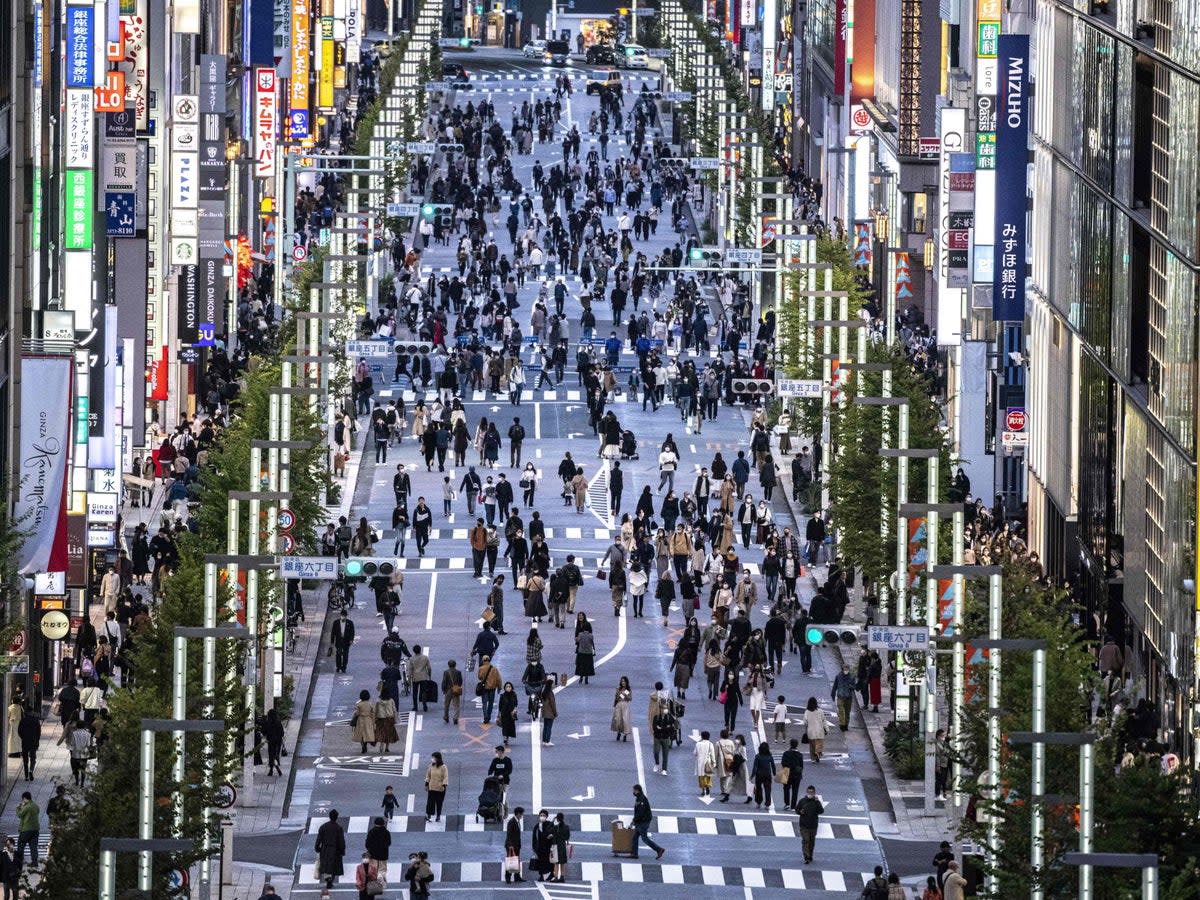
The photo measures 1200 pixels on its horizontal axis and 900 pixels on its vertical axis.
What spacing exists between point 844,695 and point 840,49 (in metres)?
79.2

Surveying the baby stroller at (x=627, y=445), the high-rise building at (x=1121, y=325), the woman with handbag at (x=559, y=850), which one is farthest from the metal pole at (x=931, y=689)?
the baby stroller at (x=627, y=445)

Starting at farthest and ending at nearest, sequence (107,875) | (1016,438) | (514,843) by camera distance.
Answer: (1016,438) → (514,843) → (107,875)

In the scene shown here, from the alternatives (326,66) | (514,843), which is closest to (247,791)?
(514,843)

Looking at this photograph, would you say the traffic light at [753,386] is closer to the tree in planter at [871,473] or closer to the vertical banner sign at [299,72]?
the tree in planter at [871,473]

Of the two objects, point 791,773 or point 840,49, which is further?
point 840,49

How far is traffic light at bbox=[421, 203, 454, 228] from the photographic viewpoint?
411ft

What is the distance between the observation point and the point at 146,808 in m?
40.6

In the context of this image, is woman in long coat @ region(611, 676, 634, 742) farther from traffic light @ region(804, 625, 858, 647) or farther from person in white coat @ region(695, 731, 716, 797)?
traffic light @ region(804, 625, 858, 647)

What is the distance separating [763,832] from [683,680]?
8952 mm

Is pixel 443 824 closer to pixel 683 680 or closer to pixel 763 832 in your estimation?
pixel 763 832

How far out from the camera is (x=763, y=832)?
190 ft

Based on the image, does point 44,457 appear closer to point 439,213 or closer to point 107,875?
point 107,875

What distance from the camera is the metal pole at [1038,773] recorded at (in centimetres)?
4056

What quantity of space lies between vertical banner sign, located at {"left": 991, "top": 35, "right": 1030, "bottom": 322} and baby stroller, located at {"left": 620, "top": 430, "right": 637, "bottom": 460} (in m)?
11.8
